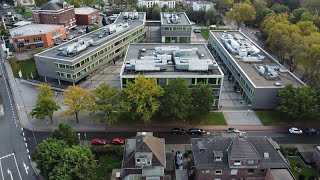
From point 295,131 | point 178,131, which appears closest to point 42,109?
point 178,131

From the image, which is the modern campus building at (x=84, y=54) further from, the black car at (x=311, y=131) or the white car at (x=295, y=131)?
the black car at (x=311, y=131)

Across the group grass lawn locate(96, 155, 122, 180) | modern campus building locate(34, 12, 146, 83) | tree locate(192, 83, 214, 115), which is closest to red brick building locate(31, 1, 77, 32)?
modern campus building locate(34, 12, 146, 83)

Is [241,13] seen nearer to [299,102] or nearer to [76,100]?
[299,102]

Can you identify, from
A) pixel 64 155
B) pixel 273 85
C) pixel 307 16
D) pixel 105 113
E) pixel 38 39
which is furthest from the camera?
pixel 307 16

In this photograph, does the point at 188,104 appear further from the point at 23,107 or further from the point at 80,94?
the point at 23,107

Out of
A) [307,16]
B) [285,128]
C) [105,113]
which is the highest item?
[307,16]

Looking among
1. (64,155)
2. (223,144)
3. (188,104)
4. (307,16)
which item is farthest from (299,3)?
(64,155)

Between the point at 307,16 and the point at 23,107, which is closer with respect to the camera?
the point at 23,107

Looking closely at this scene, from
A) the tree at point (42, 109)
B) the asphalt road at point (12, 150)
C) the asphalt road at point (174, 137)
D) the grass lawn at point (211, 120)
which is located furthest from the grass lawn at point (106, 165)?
the grass lawn at point (211, 120)
